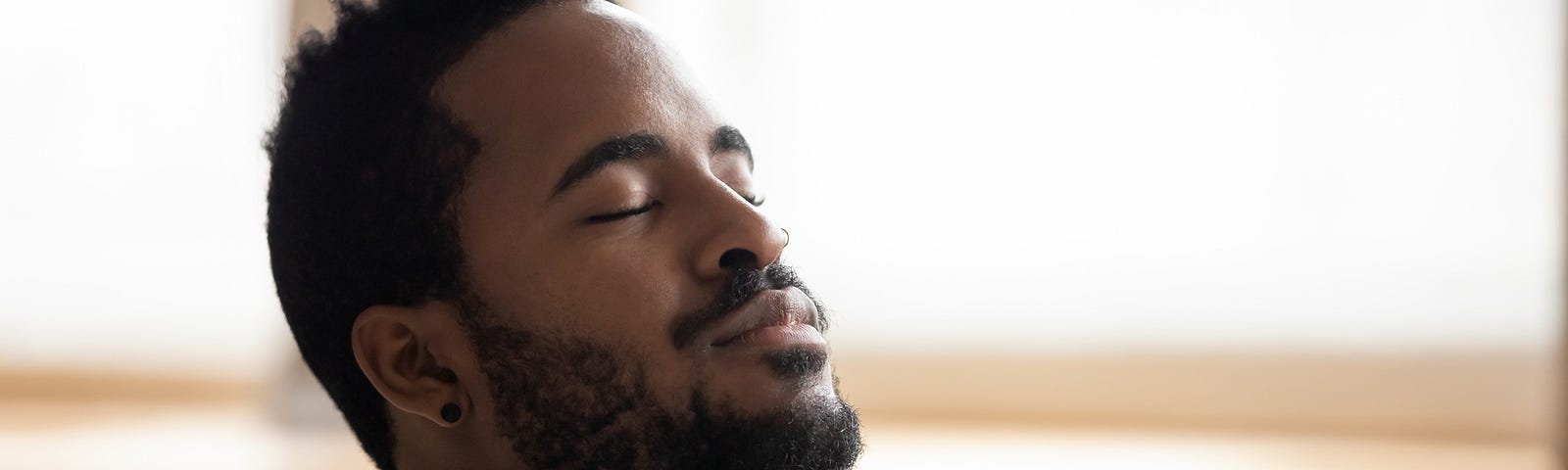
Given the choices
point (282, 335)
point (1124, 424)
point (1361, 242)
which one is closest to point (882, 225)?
point (1124, 424)

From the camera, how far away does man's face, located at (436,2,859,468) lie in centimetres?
120

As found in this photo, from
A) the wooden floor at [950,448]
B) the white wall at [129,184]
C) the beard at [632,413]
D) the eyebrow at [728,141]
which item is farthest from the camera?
the white wall at [129,184]

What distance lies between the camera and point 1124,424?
2926 millimetres

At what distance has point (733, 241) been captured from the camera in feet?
3.92

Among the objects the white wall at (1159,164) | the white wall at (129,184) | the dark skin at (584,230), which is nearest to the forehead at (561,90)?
the dark skin at (584,230)

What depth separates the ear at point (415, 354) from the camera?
4.16ft

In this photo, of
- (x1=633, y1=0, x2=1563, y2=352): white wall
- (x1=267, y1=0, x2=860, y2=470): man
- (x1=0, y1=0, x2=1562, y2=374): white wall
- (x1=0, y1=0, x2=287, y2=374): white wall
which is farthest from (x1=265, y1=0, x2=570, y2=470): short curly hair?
(x1=0, y1=0, x2=287, y2=374): white wall

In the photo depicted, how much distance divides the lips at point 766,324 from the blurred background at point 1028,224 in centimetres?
135

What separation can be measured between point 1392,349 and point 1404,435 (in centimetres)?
→ 16

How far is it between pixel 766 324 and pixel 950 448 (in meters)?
1.56

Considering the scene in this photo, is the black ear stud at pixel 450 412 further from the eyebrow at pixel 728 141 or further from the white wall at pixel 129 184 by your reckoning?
the white wall at pixel 129 184

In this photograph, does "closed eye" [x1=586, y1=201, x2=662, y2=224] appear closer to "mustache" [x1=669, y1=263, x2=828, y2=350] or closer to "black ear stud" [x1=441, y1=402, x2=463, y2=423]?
"mustache" [x1=669, y1=263, x2=828, y2=350]

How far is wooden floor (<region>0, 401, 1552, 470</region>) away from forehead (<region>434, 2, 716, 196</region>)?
1341mm

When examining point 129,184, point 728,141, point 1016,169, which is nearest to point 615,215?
point 728,141
